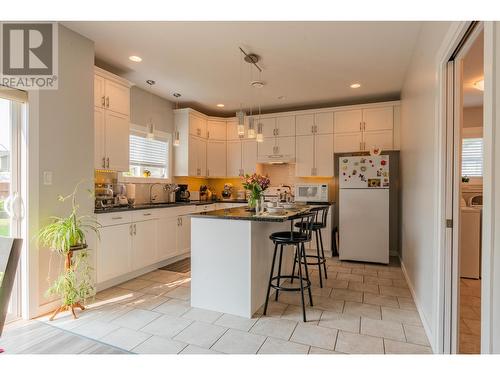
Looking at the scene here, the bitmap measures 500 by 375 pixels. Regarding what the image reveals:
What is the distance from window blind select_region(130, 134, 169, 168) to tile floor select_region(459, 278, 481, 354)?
4.56 m

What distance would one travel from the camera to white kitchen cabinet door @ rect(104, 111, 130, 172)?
3.46 meters

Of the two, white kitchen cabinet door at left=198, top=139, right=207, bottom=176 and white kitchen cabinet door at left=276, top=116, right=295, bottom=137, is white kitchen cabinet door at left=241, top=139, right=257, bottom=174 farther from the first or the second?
white kitchen cabinet door at left=198, top=139, right=207, bottom=176

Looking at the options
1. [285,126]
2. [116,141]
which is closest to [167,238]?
[116,141]

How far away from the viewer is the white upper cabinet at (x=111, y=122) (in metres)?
3.31

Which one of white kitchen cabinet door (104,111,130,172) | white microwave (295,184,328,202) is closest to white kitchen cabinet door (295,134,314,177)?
white microwave (295,184,328,202)

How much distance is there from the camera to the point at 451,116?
6.25ft

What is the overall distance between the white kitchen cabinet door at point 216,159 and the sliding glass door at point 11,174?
338 cm

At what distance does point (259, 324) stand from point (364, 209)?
2790mm

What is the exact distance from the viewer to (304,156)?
5.27 metres

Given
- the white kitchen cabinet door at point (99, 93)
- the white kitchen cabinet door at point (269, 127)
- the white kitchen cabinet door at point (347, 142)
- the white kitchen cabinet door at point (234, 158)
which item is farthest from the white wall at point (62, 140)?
the white kitchen cabinet door at point (347, 142)

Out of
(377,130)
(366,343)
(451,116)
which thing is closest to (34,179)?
(366,343)

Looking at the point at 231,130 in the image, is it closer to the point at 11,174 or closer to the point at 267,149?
the point at 267,149
